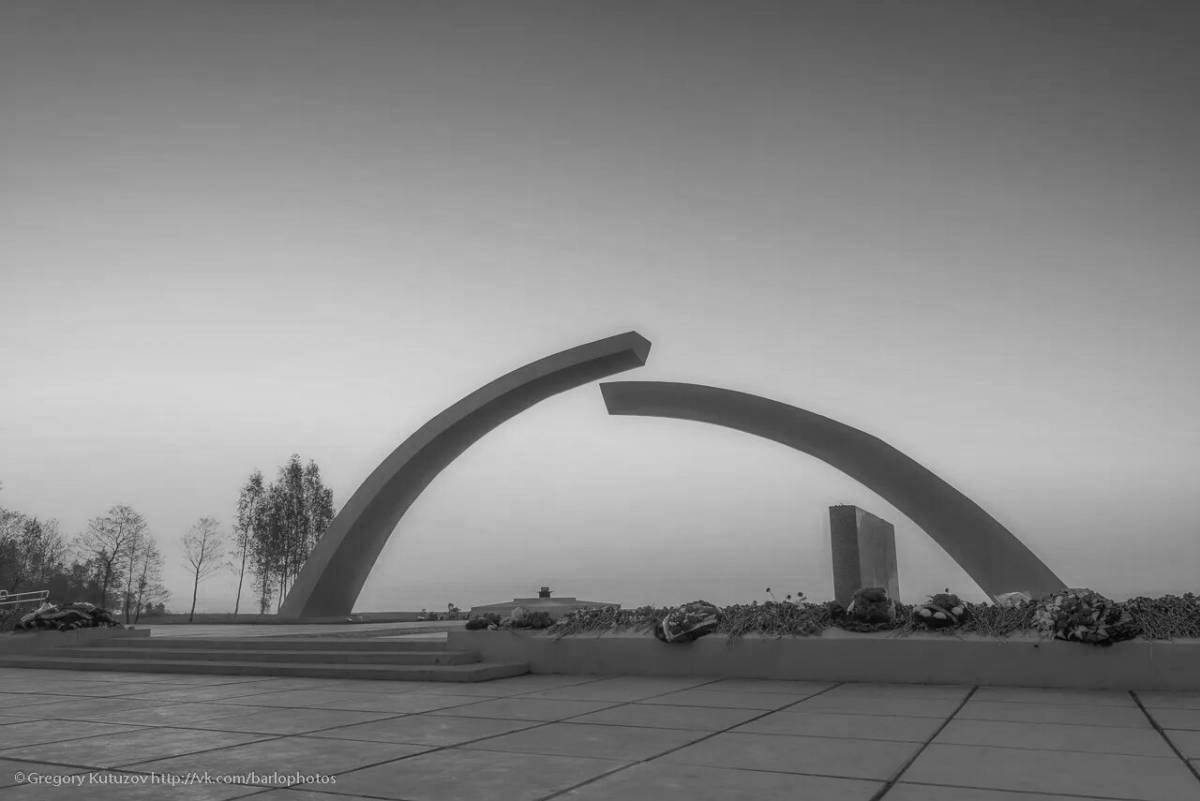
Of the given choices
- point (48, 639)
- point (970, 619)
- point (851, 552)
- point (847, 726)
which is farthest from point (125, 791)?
point (48, 639)

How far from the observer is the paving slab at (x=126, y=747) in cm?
415

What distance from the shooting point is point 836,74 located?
13273 mm

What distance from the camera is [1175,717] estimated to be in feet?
16.6

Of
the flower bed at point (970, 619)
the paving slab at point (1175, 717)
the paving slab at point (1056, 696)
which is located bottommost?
the paving slab at point (1056, 696)

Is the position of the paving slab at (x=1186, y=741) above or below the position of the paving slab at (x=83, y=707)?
above

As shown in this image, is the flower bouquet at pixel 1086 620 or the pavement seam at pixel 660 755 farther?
the flower bouquet at pixel 1086 620

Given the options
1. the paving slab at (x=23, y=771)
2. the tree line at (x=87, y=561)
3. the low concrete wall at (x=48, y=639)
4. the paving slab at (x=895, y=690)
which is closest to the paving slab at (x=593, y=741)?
the paving slab at (x=23, y=771)

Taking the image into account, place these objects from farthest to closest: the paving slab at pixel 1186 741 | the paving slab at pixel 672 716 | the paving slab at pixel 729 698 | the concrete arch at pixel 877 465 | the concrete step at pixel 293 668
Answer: the concrete arch at pixel 877 465 → the concrete step at pixel 293 668 → the paving slab at pixel 729 698 → the paving slab at pixel 672 716 → the paving slab at pixel 1186 741

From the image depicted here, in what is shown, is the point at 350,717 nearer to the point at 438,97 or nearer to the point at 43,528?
the point at 438,97

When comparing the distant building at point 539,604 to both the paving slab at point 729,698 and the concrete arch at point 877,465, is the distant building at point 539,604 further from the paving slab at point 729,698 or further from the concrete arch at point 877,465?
the paving slab at point 729,698

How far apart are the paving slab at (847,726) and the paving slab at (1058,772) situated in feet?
1.59

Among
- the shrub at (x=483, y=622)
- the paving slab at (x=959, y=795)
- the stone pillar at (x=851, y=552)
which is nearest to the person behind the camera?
the paving slab at (x=959, y=795)

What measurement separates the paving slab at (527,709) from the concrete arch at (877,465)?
1147cm

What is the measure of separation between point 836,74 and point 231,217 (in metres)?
11.4
